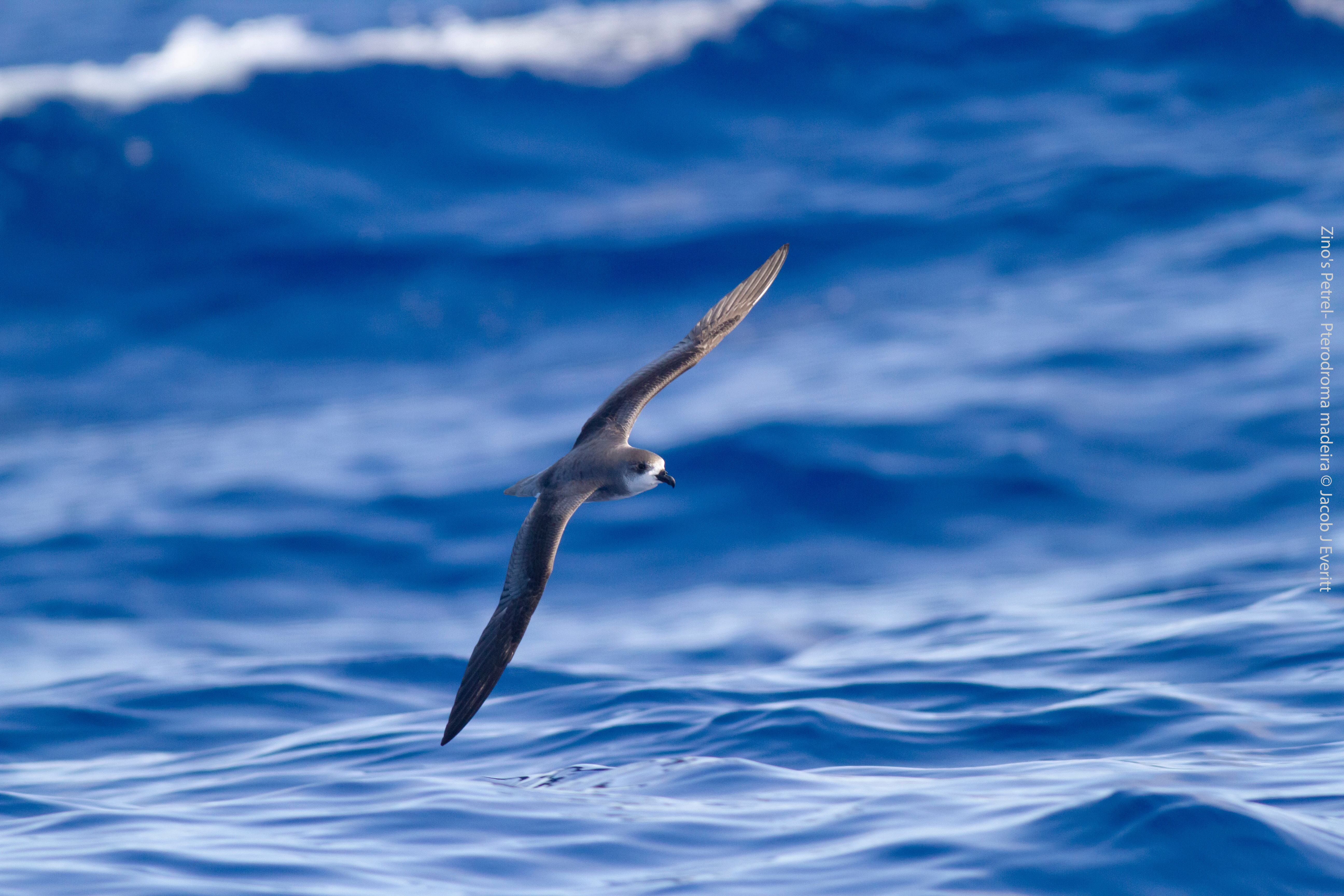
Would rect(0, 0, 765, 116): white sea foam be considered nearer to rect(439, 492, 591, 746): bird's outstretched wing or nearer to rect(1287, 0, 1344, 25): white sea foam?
rect(1287, 0, 1344, 25): white sea foam

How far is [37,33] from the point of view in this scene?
2820 cm

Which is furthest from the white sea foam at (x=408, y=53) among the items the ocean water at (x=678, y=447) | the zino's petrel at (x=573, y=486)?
the zino's petrel at (x=573, y=486)

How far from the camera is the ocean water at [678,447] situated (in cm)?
649

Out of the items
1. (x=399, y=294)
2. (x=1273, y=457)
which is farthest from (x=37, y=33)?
(x=1273, y=457)

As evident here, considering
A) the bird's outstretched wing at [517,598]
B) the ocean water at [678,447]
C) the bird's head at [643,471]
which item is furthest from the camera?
the bird's head at [643,471]

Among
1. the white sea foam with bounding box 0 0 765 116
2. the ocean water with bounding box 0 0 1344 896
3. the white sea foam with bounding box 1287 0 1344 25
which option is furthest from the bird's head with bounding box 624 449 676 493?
the white sea foam with bounding box 1287 0 1344 25

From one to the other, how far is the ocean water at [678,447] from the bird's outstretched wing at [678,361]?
1.83 meters

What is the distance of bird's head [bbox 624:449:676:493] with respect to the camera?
6723 mm

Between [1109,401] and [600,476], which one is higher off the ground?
[1109,401]

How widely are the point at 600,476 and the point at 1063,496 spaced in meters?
7.44

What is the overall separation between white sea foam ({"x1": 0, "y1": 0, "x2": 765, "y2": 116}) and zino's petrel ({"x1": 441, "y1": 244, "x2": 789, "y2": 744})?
15414 mm

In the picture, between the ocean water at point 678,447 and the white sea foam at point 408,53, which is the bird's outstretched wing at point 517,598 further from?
the white sea foam at point 408,53

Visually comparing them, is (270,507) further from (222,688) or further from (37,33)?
(37,33)

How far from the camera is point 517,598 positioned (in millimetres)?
6434
